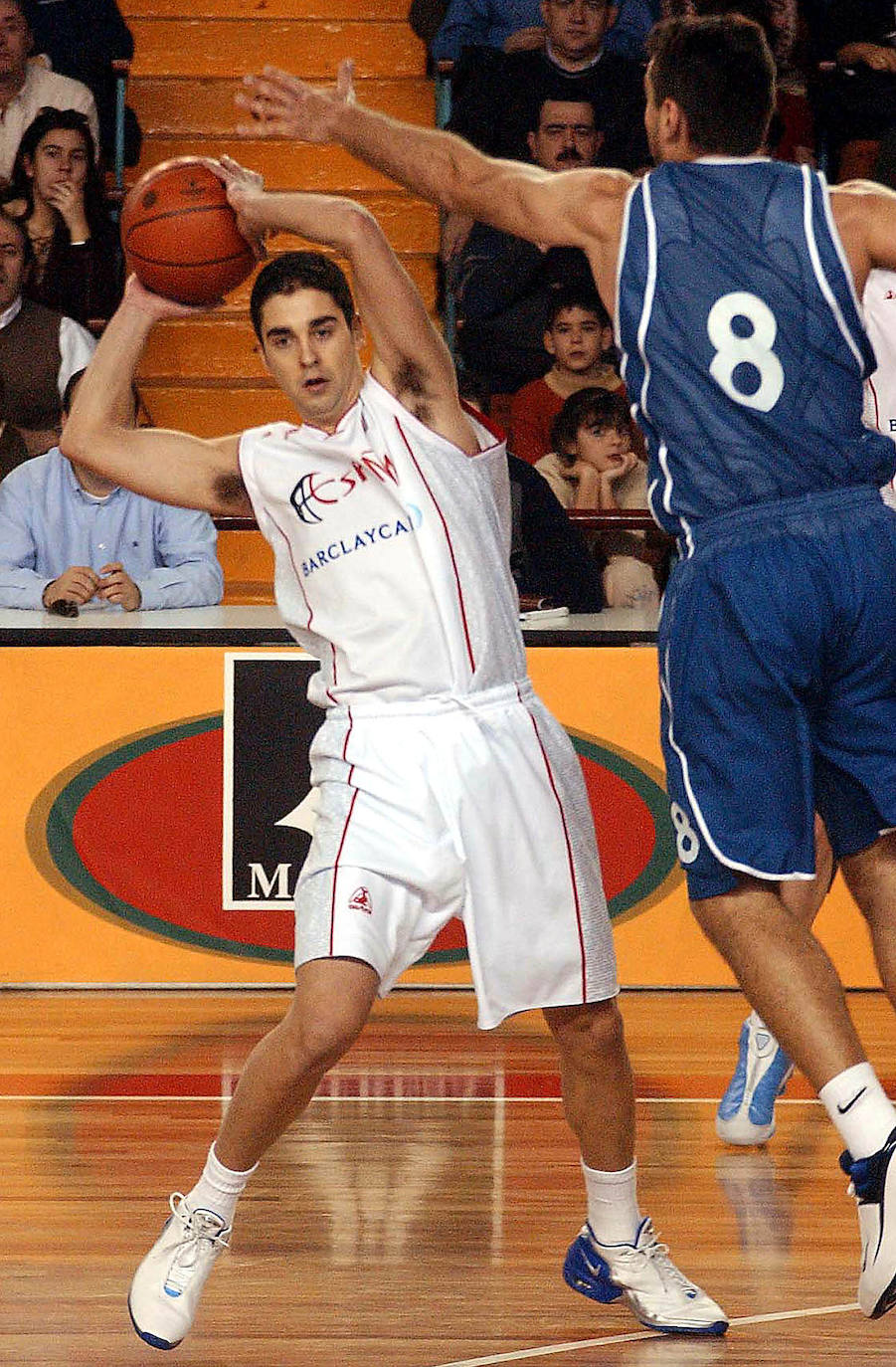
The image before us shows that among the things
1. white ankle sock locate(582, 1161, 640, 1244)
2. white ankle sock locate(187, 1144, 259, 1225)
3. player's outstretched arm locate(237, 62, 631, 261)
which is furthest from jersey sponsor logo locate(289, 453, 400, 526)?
white ankle sock locate(582, 1161, 640, 1244)

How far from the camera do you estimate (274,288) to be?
325cm

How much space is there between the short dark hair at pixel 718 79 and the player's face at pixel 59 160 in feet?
18.7

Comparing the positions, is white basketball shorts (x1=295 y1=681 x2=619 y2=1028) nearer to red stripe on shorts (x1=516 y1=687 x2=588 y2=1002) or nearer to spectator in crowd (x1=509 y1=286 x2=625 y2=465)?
red stripe on shorts (x1=516 y1=687 x2=588 y2=1002)

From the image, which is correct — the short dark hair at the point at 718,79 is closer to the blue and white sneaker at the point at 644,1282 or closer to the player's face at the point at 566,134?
the blue and white sneaker at the point at 644,1282

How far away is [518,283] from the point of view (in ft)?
27.9

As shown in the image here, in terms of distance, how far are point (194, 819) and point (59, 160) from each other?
3.83 m

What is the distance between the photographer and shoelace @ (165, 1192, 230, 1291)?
9.98ft

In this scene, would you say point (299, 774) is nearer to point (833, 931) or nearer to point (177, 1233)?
point (833, 931)

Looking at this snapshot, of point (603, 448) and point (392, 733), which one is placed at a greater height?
point (392, 733)

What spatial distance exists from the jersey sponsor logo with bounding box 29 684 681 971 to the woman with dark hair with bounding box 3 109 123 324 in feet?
11.0

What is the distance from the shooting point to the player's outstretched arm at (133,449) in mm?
3236

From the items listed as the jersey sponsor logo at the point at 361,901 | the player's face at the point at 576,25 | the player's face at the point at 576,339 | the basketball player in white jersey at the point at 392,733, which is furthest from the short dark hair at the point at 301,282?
the player's face at the point at 576,25

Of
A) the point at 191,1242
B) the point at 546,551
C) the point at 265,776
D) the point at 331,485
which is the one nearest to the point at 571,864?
the point at 331,485

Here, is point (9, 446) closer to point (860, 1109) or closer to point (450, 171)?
point (450, 171)
